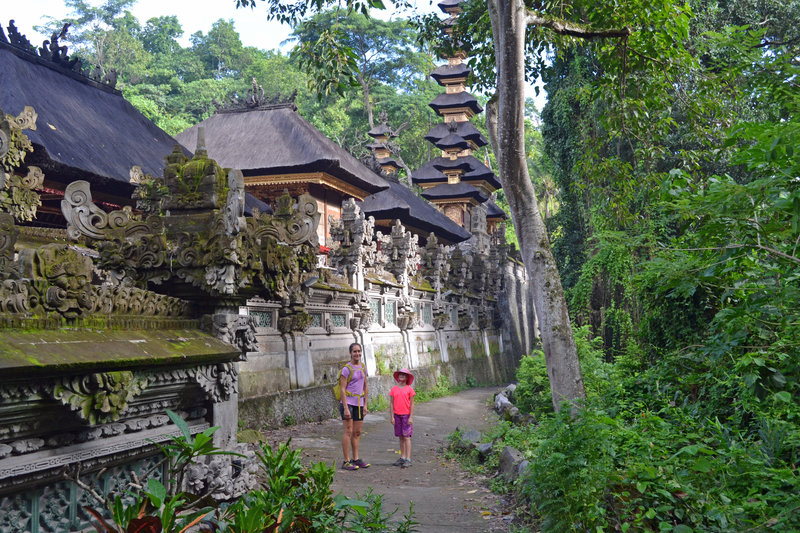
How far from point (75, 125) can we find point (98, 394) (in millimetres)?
12370

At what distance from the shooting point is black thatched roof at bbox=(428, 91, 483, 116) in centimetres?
4097

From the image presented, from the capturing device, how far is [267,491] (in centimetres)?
481

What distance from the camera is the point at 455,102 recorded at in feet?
135

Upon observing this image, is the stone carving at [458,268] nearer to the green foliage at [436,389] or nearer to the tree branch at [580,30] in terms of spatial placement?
the green foliage at [436,389]

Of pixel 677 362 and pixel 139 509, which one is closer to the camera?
pixel 139 509

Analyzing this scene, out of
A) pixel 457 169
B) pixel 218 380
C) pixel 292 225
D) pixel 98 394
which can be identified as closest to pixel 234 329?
pixel 218 380

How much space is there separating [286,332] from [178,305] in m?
7.69

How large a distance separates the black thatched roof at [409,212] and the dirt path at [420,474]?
44.3 feet

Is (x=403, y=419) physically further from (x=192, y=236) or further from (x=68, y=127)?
(x=68, y=127)

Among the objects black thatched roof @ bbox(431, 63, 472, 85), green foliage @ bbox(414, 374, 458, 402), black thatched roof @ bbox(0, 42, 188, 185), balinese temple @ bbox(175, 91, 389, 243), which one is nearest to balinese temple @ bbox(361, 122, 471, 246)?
balinese temple @ bbox(175, 91, 389, 243)

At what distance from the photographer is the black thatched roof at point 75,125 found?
12859 millimetres

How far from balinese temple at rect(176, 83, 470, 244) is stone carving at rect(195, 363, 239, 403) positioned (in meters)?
16.2

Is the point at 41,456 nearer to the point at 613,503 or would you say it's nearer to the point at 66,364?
the point at 66,364

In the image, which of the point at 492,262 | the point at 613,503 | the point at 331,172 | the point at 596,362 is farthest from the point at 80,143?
the point at 492,262
